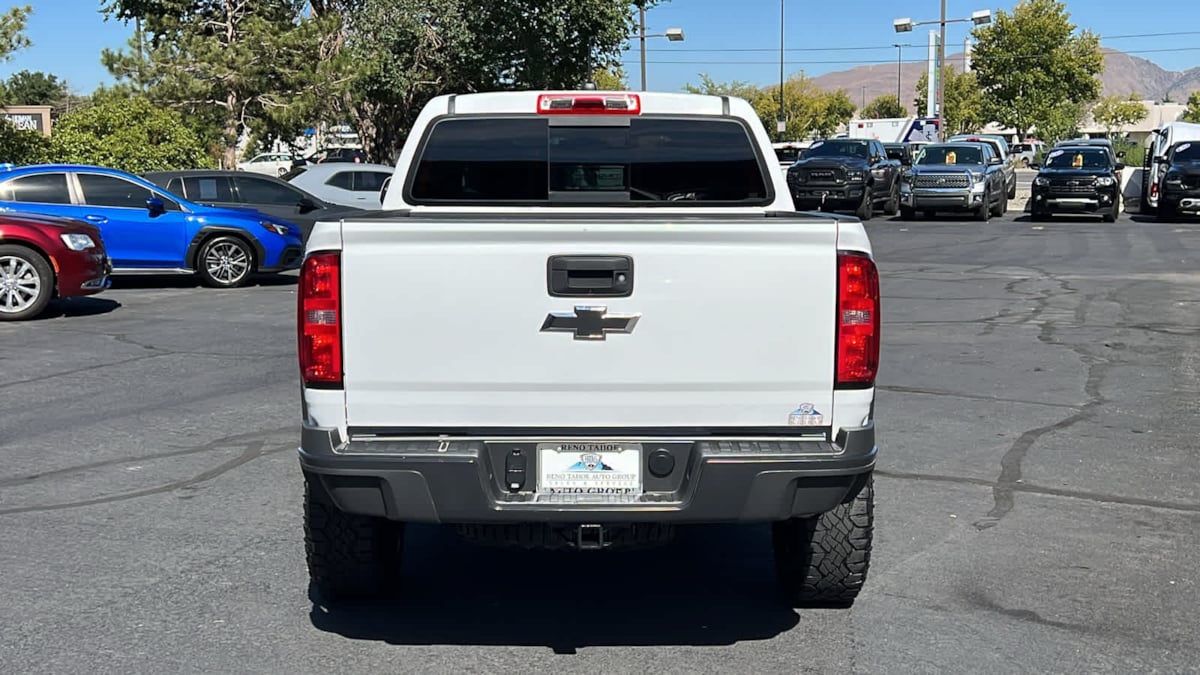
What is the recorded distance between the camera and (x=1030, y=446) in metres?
7.86

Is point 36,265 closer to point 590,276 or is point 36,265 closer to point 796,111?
point 590,276

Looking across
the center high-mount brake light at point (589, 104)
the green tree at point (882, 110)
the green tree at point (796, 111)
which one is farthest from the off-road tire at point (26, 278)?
the green tree at point (882, 110)

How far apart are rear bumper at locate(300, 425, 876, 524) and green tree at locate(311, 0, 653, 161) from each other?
100ft

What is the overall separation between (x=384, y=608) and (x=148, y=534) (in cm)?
157

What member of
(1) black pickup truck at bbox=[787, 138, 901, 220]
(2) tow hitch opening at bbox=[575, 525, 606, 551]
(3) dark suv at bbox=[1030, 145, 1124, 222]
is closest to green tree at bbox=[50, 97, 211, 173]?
(1) black pickup truck at bbox=[787, 138, 901, 220]

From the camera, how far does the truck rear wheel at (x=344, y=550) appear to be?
479cm

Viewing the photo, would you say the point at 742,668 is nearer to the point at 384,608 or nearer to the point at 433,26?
the point at 384,608

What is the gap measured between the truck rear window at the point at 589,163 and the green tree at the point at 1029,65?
69553mm

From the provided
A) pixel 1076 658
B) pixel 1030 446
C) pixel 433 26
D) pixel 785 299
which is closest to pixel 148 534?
pixel 785 299

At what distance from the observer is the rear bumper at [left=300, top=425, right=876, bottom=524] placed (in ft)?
13.9

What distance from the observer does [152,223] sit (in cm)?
1662

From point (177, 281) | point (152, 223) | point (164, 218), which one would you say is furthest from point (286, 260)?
point (177, 281)

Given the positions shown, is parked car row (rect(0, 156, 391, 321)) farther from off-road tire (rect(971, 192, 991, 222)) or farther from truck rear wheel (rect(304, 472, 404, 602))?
off-road tire (rect(971, 192, 991, 222))

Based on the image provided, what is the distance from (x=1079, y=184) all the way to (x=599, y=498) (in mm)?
28092
